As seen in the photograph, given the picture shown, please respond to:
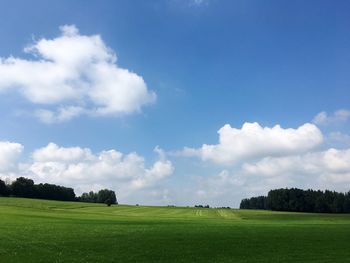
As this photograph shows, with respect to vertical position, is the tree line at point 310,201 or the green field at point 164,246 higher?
the tree line at point 310,201

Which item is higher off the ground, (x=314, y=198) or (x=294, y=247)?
(x=314, y=198)

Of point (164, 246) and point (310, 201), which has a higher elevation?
point (310, 201)

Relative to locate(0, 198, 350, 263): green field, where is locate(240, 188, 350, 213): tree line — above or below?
above

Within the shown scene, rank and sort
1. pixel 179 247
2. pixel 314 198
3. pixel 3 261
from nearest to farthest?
1. pixel 3 261
2. pixel 179 247
3. pixel 314 198

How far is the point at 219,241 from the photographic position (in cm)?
4091

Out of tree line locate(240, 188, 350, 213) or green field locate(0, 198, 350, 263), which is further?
tree line locate(240, 188, 350, 213)

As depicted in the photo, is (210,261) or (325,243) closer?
(210,261)

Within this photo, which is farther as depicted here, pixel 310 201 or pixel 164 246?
pixel 310 201

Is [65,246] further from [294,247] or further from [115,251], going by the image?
[294,247]

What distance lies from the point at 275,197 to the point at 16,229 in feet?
543

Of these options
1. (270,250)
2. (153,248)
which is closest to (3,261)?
(153,248)

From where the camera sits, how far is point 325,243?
4325 centimetres

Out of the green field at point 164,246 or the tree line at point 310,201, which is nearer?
the green field at point 164,246

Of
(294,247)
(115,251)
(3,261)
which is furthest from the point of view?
(294,247)
